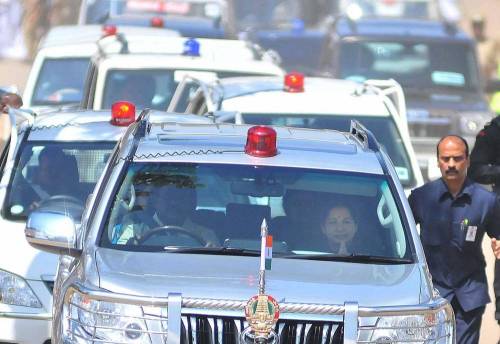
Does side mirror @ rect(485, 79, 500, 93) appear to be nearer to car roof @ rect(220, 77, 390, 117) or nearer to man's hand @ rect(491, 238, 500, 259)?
car roof @ rect(220, 77, 390, 117)

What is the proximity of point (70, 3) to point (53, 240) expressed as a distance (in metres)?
24.1

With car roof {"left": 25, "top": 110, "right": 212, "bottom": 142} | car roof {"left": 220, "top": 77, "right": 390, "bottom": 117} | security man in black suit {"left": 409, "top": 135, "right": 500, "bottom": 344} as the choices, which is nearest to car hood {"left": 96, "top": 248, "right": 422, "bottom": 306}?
security man in black suit {"left": 409, "top": 135, "right": 500, "bottom": 344}

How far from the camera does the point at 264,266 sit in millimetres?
5602

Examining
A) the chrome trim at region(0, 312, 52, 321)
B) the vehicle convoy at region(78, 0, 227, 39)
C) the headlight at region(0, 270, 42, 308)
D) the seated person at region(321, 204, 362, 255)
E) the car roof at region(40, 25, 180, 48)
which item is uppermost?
the vehicle convoy at region(78, 0, 227, 39)

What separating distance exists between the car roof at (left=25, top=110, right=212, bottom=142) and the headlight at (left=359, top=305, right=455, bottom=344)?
11.6 feet

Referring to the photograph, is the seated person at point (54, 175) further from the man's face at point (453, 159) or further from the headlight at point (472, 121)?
the headlight at point (472, 121)

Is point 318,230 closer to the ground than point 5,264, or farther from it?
farther from it

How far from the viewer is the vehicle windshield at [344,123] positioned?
1043 centimetres

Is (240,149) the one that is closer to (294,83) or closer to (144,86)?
(294,83)

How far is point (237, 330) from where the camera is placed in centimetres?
554

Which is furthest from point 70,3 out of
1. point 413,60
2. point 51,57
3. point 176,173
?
point 176,173

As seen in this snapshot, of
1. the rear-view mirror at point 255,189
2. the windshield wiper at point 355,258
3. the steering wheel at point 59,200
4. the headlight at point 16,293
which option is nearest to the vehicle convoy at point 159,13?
the steering wheel at point 59,200

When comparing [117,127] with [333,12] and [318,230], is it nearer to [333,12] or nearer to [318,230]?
[318,230]

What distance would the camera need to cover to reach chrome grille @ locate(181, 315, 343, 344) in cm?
554
